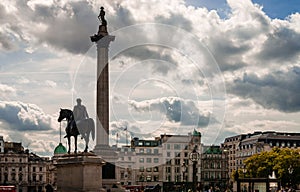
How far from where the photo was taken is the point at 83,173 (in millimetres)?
62531

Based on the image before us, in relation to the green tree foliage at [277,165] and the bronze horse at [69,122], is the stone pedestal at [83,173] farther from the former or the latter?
the green tree foliage at [277,165]

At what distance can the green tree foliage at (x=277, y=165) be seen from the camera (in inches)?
5207

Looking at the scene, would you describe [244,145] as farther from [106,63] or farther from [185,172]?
[106,63]

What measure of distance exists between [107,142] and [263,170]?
62.4m

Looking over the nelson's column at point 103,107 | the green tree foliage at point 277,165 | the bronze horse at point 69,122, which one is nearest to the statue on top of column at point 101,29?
the nelson's column at point 103,107

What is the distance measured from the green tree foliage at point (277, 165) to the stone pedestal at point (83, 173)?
74.4 m

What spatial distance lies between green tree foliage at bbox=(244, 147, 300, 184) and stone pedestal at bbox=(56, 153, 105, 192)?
74.4 meters

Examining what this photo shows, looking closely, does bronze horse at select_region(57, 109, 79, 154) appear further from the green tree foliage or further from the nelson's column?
the green tree foliage

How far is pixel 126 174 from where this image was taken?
18862 cm

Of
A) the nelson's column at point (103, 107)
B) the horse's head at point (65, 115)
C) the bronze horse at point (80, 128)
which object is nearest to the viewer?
the bronze horse at point (80, 128)

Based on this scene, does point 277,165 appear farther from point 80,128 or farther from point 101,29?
point 80,128

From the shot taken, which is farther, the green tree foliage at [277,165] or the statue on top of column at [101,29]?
the green tree foliage at [277,165]

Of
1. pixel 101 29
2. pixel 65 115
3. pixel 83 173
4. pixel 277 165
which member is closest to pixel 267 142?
pixel 277 165

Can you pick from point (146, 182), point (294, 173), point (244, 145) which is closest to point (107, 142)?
point (294, 173)
